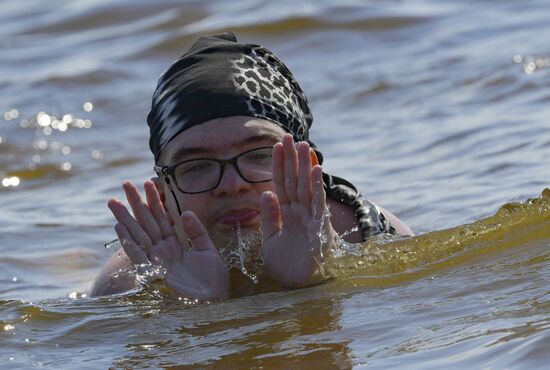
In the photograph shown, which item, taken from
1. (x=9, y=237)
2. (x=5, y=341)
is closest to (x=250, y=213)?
(x=5, y=341)

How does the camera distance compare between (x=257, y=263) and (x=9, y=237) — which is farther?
(x=9, y=237)

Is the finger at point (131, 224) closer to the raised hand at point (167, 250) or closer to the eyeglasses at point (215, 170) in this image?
the raised hand at point (167, 250)

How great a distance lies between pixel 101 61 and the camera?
41.5ft

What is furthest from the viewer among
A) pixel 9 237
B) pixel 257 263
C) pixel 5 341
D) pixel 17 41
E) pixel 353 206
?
pixel 17 41

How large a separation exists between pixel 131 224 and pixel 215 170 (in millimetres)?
384

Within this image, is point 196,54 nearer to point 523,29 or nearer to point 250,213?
point 250,213

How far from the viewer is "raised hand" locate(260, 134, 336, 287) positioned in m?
4.45

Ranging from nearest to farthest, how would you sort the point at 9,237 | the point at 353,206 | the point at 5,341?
the point at 5,341 → the point at 353,206 → the point at 9,237

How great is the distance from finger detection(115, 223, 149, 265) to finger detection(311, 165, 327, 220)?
0.69m

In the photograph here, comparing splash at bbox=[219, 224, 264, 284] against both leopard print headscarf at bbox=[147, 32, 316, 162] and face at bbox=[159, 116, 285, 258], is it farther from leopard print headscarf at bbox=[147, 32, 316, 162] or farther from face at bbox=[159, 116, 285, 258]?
leopard print headscarf at bbox=[147, 32, 316, 162]

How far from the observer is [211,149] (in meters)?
4.89

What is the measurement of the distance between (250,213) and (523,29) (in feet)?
23.9

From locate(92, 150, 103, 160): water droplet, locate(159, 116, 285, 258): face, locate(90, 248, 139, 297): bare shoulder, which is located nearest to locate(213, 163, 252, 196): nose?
locate(159, 116, 285, 258): face

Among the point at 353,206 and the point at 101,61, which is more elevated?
the point at 101,61
